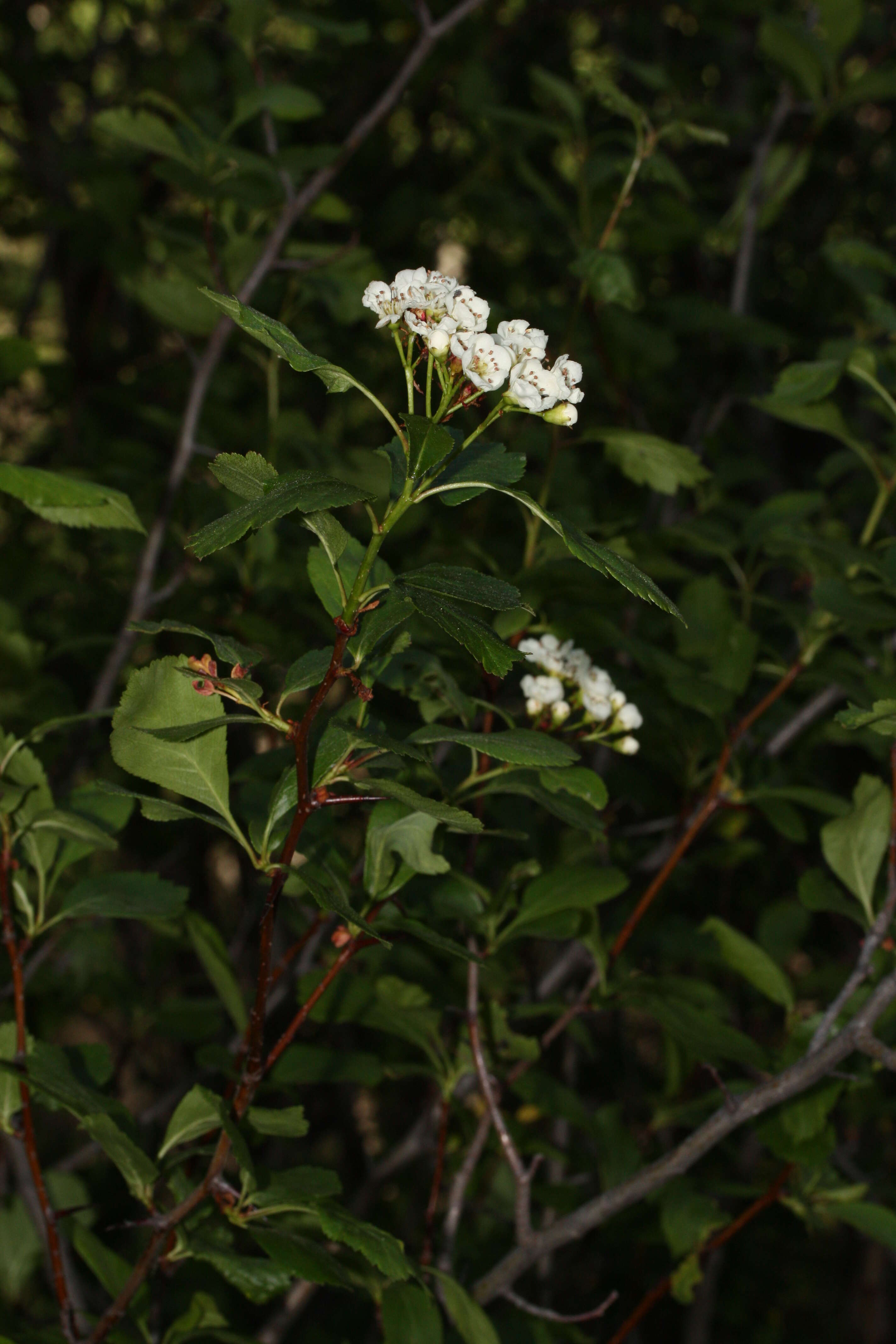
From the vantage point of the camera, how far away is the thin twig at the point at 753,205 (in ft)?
A: 7.18

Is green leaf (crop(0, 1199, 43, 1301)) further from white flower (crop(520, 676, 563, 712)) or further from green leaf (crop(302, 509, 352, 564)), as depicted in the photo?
green leaf (crop(302, 509, 352, 564))

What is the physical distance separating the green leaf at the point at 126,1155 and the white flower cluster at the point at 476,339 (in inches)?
27.2

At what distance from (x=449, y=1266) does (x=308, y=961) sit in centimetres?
46

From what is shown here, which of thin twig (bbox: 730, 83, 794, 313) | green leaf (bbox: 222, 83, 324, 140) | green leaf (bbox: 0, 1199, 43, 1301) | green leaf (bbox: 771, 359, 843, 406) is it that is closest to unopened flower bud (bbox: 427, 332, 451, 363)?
green leaf (bbox: 771, 359, 843, 406)

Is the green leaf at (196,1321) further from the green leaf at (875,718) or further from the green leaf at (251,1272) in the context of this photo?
the green leaf at (875,718)

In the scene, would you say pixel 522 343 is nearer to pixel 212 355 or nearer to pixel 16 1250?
pixel 212 355

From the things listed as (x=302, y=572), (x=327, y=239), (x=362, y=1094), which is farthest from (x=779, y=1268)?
(x=327, y=239)

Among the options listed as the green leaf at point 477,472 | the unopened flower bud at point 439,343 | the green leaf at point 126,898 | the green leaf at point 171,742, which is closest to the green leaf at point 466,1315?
the green leaf at point 126,898

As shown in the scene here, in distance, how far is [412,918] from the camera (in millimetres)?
1162

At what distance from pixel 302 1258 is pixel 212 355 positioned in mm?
1216

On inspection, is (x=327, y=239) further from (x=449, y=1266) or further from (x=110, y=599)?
(x=449, y=1266)

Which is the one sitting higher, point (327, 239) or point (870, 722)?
point (870, 722)

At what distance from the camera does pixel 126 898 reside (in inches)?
46.3

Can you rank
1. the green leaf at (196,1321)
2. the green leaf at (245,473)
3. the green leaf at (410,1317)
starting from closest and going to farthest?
the green leaf at (245,473), the green leaf at (410,1317), the green leaf at (196,1321)
